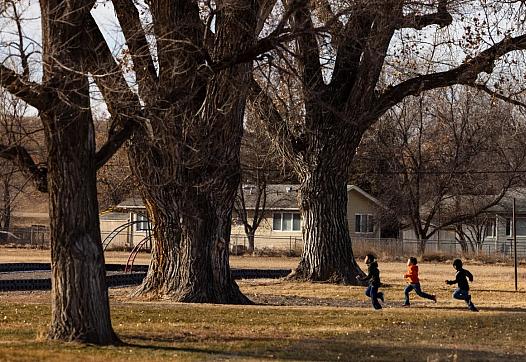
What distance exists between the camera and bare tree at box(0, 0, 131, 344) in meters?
14.4

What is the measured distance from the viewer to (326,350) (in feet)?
50.2

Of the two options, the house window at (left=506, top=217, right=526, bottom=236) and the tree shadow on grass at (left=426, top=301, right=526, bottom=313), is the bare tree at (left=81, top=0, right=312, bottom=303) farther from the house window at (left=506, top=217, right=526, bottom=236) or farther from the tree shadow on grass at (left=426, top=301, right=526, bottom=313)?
the house window at (left=506, top=217, right=526, bottom=236)

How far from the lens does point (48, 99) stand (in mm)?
14148

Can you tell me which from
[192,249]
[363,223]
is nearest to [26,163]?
[192,249]

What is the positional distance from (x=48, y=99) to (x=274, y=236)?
181 feet

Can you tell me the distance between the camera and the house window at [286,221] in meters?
68.6

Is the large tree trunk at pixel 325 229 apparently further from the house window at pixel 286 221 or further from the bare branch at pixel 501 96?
the house window at pixel 286 221

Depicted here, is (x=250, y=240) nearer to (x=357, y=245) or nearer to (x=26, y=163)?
(x=357, y=245)

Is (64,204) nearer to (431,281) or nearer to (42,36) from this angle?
(42,36)

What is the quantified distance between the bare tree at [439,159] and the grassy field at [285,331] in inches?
1517

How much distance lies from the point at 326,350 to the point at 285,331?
2.29 metres

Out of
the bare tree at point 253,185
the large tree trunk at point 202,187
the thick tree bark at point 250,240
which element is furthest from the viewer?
the thick tree bark at point 250,240

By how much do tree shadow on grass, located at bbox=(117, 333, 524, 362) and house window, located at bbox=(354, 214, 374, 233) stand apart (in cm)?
5484

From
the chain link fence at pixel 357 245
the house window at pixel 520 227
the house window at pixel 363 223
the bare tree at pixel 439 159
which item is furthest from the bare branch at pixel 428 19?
the house window at pixel 520 227
